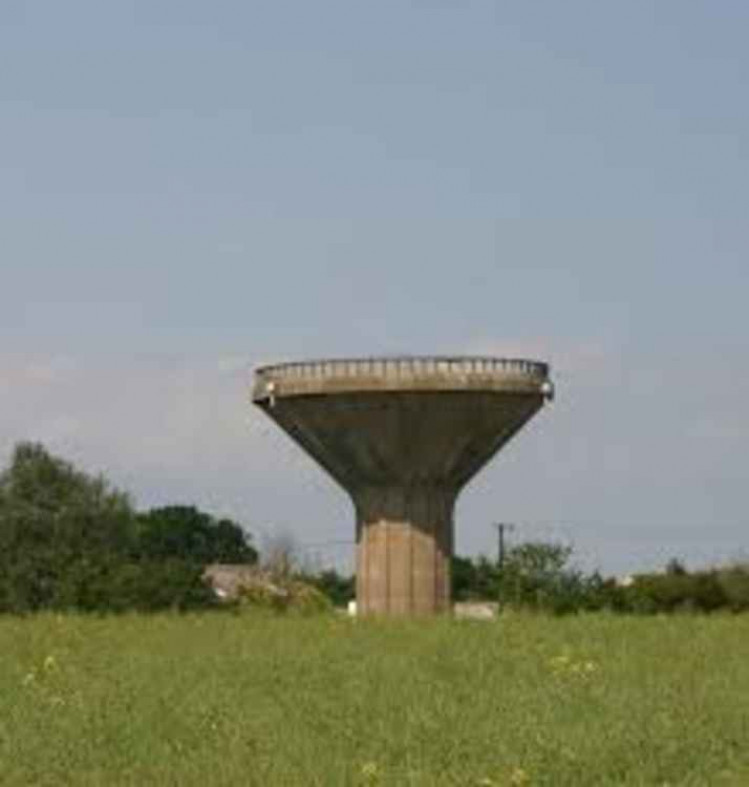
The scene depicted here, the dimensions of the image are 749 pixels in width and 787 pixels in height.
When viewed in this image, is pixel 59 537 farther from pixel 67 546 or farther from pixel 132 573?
Answer: pixel 132 573

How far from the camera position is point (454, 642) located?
23875mm

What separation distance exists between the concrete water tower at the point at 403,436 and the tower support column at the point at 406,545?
0.03m

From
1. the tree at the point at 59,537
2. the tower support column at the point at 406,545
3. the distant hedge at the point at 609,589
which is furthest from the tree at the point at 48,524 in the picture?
the tower support column at the point at 406,545

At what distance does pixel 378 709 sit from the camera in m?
15.5

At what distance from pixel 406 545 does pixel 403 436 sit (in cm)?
309

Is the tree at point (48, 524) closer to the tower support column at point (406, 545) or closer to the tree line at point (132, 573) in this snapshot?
the tree line at point (132, 573)

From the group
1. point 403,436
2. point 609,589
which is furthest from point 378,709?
point 609,589

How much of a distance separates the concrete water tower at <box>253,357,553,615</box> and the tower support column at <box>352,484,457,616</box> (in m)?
0.03

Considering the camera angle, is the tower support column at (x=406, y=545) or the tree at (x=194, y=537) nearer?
the tower support column at (x=406, y=545)

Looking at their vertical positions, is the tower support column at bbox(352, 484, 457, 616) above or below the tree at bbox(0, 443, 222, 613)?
below

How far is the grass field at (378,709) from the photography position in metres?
12.0

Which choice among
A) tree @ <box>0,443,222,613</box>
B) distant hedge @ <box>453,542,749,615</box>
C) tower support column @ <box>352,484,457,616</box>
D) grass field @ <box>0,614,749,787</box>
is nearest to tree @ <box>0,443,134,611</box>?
tree @ <box>0,443,222,613</box>

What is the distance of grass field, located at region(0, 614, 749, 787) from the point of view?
39.4 feet

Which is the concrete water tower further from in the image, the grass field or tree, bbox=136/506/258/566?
tree, bbox=136/506/258/566
